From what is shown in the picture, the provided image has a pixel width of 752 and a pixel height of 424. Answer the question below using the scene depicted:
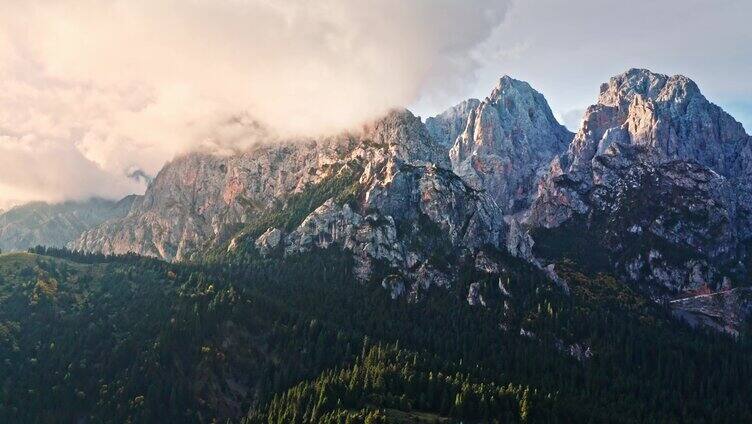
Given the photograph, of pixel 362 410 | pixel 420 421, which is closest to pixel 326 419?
pixel 362 410

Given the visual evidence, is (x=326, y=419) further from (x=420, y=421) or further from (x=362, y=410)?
(x=420, y=421)
